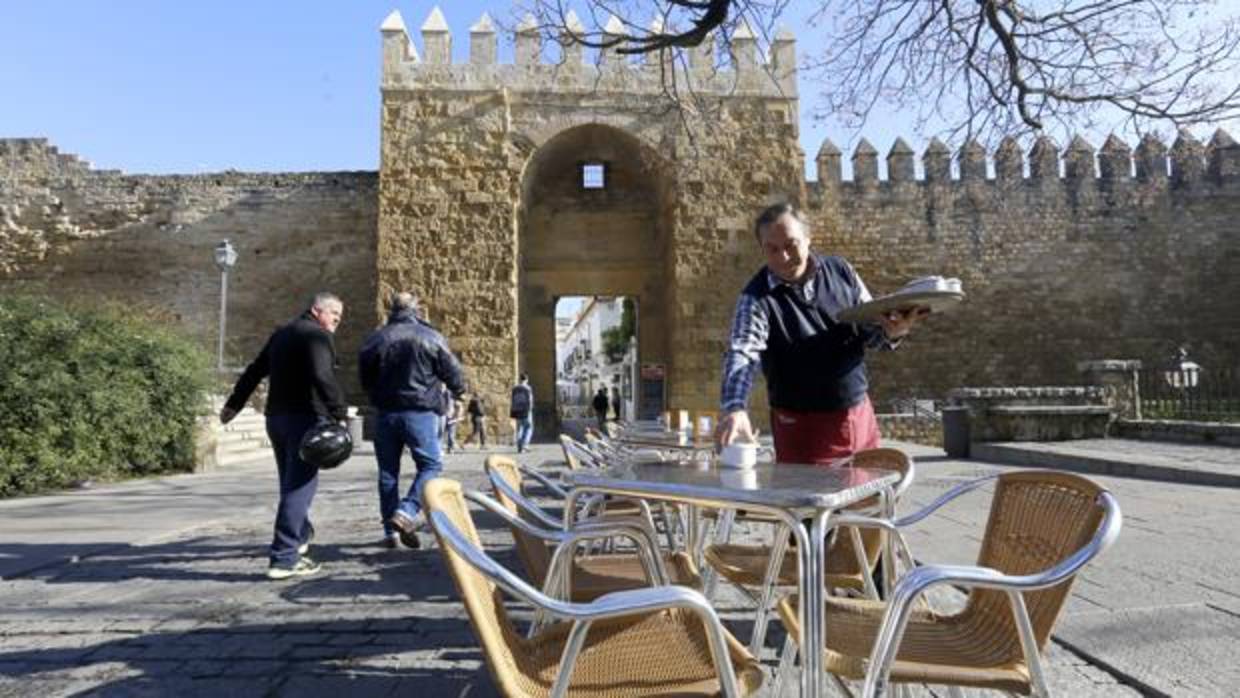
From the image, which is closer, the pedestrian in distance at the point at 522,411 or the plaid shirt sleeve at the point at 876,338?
the plaid shirt sleeve at the point at 876,338

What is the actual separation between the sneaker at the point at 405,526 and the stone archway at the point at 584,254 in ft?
38.7

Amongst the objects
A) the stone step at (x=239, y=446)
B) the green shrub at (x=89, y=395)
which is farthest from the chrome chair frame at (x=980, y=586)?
the stone step at (x=239, y=446)

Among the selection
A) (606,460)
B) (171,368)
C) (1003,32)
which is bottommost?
(606,460)

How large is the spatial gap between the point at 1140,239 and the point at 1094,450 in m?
13.1

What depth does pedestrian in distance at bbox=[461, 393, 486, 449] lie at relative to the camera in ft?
46.1

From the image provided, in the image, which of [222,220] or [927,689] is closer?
[927,689]

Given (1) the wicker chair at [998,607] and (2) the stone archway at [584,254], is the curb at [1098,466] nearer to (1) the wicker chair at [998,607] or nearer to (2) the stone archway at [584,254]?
(1) the wicker chair at [998,607]

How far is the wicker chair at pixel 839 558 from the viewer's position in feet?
7.31

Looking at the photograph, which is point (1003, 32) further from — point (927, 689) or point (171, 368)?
point (171, 368)

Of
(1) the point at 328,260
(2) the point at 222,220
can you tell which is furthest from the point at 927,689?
(2) the point at 222,220

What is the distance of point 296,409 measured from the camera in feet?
13.5

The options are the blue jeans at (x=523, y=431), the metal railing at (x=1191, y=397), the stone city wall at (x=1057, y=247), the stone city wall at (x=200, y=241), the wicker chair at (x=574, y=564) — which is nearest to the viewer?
the wicker chair at (x=574, y=564)

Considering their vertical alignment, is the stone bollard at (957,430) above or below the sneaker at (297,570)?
above

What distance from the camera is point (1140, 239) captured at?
18.8m
